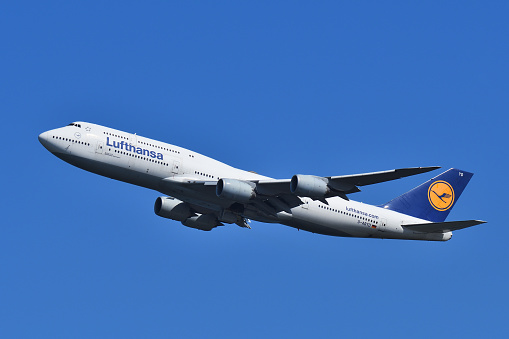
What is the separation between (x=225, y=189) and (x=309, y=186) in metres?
5.38

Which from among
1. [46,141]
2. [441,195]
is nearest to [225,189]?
[46,141]

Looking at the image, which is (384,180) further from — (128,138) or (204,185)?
(128,138)

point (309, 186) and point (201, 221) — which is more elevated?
point (309, 186)

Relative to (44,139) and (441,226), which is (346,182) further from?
(44,139)

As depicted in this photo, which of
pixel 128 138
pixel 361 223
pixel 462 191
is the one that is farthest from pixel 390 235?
pixel 128 138

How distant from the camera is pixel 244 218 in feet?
A: 183

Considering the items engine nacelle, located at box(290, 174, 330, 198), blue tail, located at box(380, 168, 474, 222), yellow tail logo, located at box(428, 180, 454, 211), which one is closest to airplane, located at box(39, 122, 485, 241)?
engine nacelle, located at box(290, 174, 330, 198)

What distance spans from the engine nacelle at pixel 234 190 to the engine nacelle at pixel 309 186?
3.11m

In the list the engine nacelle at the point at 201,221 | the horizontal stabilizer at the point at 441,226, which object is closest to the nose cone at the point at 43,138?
the engine nacelle at the point at 201,221

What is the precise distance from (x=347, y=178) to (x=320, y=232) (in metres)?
9.09

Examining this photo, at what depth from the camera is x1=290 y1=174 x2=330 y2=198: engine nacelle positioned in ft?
164

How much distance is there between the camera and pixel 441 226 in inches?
2269

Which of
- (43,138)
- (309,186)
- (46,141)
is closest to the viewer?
→ (309,186)

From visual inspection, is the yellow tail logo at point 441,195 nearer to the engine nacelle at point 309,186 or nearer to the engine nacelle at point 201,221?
the engine nacelle at point 309,186
